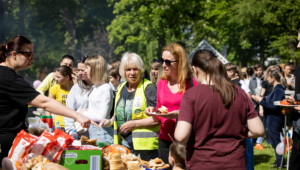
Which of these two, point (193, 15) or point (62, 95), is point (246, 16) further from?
point (62, 95)

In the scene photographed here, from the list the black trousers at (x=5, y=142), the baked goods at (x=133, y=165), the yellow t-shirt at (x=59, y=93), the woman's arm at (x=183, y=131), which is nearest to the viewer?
the woman's arm at (x=183, y=131)

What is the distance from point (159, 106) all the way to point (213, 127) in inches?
61.6

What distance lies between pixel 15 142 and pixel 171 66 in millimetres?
A: 1896

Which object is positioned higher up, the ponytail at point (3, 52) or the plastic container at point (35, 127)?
the ponytail at point (3, 52)

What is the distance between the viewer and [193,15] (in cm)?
2262

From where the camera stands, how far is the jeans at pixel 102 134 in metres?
5.14

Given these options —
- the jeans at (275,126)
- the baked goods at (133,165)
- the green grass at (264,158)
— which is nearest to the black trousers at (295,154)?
the baked goods at (133,165)

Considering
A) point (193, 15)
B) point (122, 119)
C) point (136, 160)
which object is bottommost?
point (136, 160)

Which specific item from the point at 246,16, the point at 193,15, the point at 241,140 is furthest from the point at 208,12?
the point at 241,140

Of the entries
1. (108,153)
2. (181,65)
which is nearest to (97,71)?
(181,65)

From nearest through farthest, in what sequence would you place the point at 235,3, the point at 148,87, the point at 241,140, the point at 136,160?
the point at 241,140 < the point at 136,160 < the point at 148,87 < the point at 235,3

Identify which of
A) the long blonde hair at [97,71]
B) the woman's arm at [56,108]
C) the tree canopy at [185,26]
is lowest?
the woman's arm at [56,108]

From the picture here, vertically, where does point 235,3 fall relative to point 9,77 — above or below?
above

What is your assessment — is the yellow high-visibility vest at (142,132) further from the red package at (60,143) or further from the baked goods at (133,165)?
the red package at (60,143)
